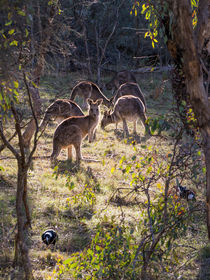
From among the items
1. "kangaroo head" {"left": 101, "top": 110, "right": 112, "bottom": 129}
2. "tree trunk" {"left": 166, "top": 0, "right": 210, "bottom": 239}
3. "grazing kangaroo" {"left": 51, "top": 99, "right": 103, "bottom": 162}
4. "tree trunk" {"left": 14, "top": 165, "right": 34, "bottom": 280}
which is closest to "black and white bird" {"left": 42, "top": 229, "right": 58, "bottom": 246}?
"tree trunk" {"left": 14, "top": 165, "right": 34, "bottom": 280}

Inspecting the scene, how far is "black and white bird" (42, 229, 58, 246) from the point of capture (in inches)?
204

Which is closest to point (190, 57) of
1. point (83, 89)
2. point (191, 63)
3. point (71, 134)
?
point (191, 63)

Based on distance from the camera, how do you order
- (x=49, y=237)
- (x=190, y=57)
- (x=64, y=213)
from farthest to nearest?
(x=64, y=213)
(x=49, y=237)
(x=190, y=57)

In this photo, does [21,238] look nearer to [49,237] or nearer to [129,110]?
[49,237]

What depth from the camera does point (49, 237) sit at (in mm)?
5176

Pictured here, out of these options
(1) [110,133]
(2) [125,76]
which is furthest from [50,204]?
(2) [125,76]

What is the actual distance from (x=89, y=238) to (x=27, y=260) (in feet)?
4.82

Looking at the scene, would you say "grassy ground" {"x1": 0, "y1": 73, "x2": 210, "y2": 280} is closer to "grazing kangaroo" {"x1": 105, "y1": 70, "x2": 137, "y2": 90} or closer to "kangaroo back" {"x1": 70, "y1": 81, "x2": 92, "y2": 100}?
"kangaroo back" {"x1": 70, "y1": 81, "x2": 92, "y2": 100}

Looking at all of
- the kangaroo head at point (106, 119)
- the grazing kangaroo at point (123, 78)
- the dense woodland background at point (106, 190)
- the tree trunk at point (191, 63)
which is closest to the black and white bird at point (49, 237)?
the dense woodland background at point (106, 190)

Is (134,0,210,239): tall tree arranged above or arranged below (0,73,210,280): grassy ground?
above

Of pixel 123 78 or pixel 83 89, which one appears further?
pixel 123 78

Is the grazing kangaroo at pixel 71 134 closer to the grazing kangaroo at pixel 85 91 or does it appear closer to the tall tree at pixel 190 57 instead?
the tall tree at pixel 190 57

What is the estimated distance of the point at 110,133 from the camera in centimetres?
1337

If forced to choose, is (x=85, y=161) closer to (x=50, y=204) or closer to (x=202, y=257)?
(x=50, y=204)
